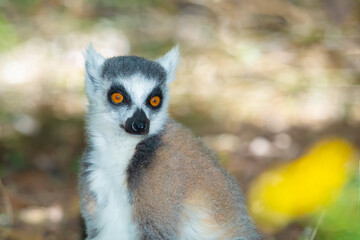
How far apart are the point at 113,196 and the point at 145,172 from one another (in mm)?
335

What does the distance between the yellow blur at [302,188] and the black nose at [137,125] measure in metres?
1.07

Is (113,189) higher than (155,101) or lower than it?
lower

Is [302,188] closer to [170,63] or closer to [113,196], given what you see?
[113,196]

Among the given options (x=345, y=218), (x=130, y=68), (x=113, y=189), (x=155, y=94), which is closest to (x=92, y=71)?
(x=130, y=68)

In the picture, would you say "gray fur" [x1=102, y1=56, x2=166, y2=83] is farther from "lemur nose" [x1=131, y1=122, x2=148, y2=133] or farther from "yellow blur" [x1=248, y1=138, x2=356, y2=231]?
"yellow blur" [x1=248, y1=138, x2=356, y2=231]

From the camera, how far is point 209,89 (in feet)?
27.6

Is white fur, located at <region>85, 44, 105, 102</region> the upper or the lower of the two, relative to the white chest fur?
upper

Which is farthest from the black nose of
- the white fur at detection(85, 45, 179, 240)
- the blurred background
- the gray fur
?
the blurred background

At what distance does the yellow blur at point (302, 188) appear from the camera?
101 inches

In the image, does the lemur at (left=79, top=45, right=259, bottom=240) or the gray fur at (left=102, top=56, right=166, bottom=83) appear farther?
the gray fur at (left=102, top=56, right=166, bottom=83)

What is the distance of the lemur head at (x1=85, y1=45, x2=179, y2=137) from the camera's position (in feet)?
11.7

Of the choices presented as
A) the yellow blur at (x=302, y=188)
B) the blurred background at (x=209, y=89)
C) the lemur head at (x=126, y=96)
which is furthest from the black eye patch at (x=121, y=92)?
the yellow blur at (x=302, y=188)

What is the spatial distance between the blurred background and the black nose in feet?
3.50

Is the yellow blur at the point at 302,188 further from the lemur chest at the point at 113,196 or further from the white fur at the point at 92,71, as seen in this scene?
the white fur at the point at 92,71
